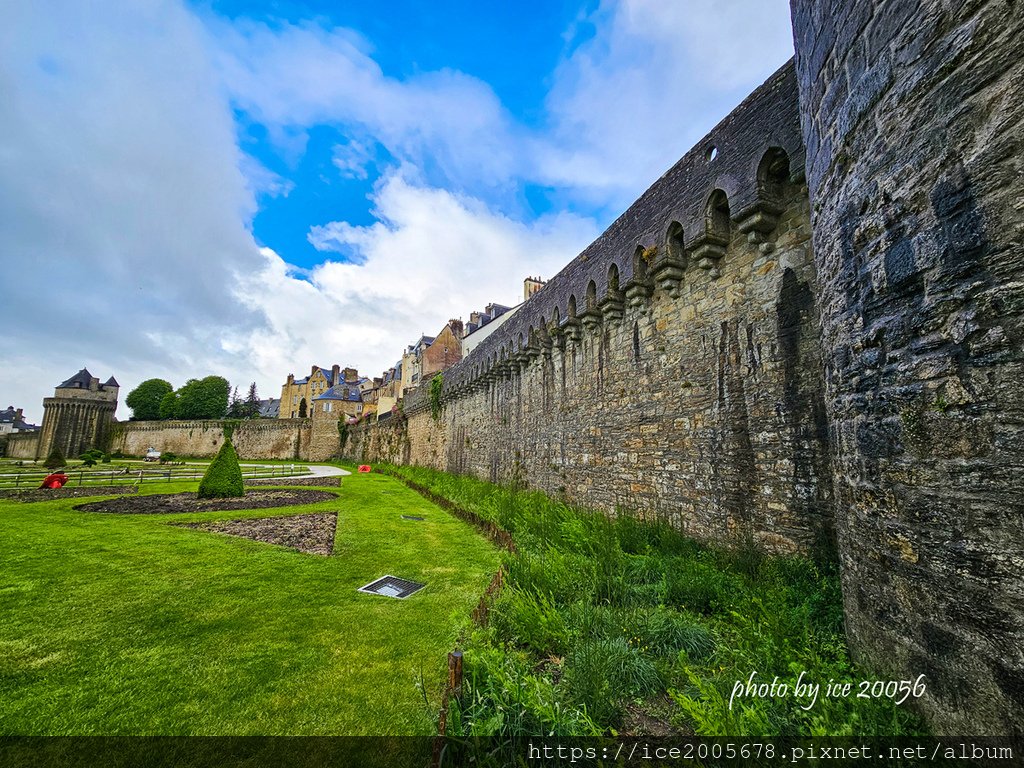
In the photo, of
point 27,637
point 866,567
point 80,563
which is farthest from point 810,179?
point 80,563

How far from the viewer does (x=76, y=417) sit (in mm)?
48781

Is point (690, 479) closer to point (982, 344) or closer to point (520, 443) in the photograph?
point (982, 344)

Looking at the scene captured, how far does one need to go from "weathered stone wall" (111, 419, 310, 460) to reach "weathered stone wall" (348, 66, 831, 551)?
46.7 meters

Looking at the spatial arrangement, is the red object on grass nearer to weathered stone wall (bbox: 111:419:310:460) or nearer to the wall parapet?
the wall parapet

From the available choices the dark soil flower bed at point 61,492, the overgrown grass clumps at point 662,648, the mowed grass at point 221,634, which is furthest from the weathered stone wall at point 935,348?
the dark soil flower bed at point 61,492

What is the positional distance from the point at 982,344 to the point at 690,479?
482cm

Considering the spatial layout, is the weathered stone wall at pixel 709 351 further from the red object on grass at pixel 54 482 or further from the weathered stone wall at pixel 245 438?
the weathered stone wall at pixel 245 438

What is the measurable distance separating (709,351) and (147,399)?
3188 inches

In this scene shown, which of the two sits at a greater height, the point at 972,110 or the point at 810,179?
the point at 810,179

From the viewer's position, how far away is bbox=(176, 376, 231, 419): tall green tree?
201 feet

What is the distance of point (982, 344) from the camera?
2.05 metres

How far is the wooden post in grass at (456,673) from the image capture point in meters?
2.74

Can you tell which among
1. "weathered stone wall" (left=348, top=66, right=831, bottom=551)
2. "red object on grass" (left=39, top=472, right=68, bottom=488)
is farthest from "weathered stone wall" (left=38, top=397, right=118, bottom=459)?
"weathered stone wall" (left=348, top=66, right=831, bottom=551)

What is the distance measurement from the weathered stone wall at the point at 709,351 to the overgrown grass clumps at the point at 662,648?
94 centimetres
